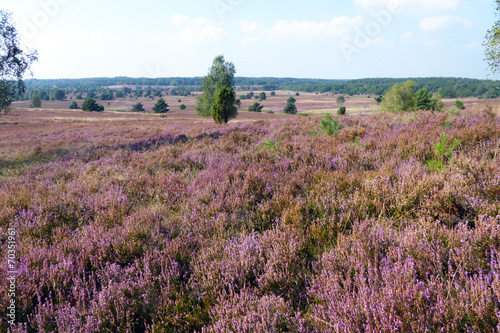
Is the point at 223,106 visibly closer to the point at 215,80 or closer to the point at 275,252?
the point at 215,80

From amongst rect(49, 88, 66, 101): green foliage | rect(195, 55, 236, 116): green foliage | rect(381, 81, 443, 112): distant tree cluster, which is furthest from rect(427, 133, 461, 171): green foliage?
rect(49, 88, 66, 101): green foliage

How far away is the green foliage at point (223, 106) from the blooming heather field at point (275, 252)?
1230 inches

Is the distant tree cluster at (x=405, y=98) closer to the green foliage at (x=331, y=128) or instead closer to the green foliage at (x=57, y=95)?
the green foliage at (x=331, y=128)

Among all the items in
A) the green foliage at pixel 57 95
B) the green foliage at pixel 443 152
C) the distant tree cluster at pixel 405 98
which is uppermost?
the green foliage at pixel 57 95

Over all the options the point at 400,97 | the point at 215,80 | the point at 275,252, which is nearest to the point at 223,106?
the point at 215,80

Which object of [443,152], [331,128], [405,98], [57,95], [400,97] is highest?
[57,95]

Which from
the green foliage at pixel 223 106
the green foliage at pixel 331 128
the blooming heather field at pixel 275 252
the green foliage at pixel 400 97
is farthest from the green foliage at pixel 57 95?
the green foliage at pixel 331 128

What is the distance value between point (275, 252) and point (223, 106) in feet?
112

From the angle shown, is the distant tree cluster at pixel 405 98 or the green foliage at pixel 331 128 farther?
the distant tree cluster at pixel 405 98

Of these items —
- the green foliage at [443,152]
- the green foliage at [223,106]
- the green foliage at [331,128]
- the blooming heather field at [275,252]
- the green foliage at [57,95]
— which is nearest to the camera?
the blooming heather field at [275,252]

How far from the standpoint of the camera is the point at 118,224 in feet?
11.4

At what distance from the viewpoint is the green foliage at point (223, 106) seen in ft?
114

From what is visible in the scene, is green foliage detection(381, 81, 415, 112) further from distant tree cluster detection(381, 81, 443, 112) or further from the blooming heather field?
the blooming heather field

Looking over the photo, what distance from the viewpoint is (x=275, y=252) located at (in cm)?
228
